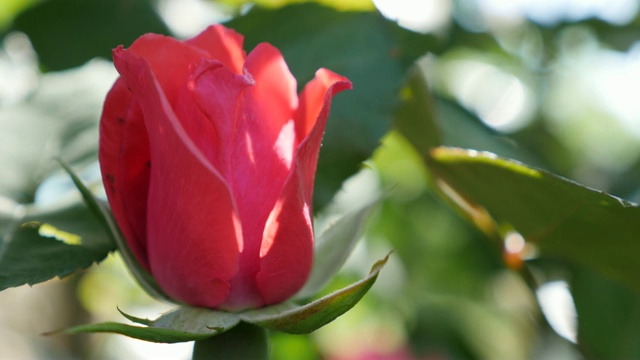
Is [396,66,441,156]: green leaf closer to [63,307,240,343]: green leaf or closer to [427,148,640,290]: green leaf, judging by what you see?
[427,148,640,290]: green leaf

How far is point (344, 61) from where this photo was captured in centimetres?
60

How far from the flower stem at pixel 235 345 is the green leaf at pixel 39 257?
0.09 meters

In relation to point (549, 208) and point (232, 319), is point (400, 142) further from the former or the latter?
point (232, 319)

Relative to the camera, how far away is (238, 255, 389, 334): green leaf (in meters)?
0.34

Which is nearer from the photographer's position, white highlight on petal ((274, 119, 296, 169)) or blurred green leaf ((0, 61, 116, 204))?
white highlight on petal ((274, 119, 296, 169))

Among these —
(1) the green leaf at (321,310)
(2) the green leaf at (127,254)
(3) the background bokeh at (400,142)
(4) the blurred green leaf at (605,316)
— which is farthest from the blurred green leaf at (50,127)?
(4) the blurred green leaf at (605,316)

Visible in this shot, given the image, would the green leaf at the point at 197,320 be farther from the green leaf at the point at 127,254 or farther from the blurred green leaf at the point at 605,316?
the blurred green leaf at the point at 605,316

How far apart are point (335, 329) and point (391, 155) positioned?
0.39 m

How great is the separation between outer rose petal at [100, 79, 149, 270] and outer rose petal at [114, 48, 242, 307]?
0.02 m

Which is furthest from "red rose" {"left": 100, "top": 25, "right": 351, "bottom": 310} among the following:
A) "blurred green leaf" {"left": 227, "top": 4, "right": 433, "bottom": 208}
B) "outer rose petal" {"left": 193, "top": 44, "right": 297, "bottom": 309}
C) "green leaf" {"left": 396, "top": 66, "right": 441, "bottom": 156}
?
"green leaf" {"left": 396, "top": 66, "right": 441, "bottom": 156}

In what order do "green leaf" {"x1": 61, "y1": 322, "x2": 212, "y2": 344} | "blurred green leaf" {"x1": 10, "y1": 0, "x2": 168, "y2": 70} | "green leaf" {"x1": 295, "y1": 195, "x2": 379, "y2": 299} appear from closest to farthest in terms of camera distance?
"green leaf" {"x1": 61, "y1": 322, "x2": 212, "y2": 344}
"green leaf" {"x1": 295, "y1": 195, "x2": 379, "y2": 299}
"blurred green leaf" {"x1": 10, "y1": 0, "x2": 168, "y2": 70}

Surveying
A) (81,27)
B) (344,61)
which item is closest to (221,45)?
(344,61)

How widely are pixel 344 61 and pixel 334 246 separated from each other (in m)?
0.21

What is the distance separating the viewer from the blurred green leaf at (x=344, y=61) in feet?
1.75
